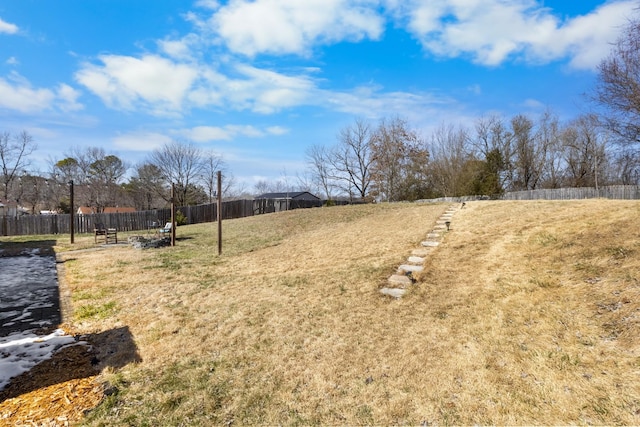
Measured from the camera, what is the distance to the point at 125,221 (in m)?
19.8

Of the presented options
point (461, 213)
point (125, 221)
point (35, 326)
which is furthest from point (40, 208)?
point (461, 213)

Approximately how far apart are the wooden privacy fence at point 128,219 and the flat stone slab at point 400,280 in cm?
1568

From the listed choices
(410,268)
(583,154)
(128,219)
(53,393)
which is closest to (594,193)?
(583,154)

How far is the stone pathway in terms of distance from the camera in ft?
15.5

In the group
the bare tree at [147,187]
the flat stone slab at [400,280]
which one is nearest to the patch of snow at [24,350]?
the flat stone slab at [400,280]

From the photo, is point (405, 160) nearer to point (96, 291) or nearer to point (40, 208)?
point (96, 291)

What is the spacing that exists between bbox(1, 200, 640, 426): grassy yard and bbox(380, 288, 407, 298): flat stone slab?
0.16 metres

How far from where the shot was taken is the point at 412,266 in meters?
5.55

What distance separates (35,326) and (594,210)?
32.3 feet

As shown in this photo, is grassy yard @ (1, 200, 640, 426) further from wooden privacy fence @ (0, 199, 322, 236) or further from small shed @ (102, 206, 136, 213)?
small shed @ (102, 206, 136, 213)

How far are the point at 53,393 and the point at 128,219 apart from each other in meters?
19.6

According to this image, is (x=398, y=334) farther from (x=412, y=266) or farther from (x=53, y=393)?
(x=53, y=393)

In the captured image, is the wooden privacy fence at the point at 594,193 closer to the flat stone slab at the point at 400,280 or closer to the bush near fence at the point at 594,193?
the bush near fence at the point at 594,193

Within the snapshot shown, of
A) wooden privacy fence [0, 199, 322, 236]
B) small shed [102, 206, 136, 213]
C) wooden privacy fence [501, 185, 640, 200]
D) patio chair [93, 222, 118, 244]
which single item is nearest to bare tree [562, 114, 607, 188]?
wooden privacy fence [501, 185, 640, 200]
